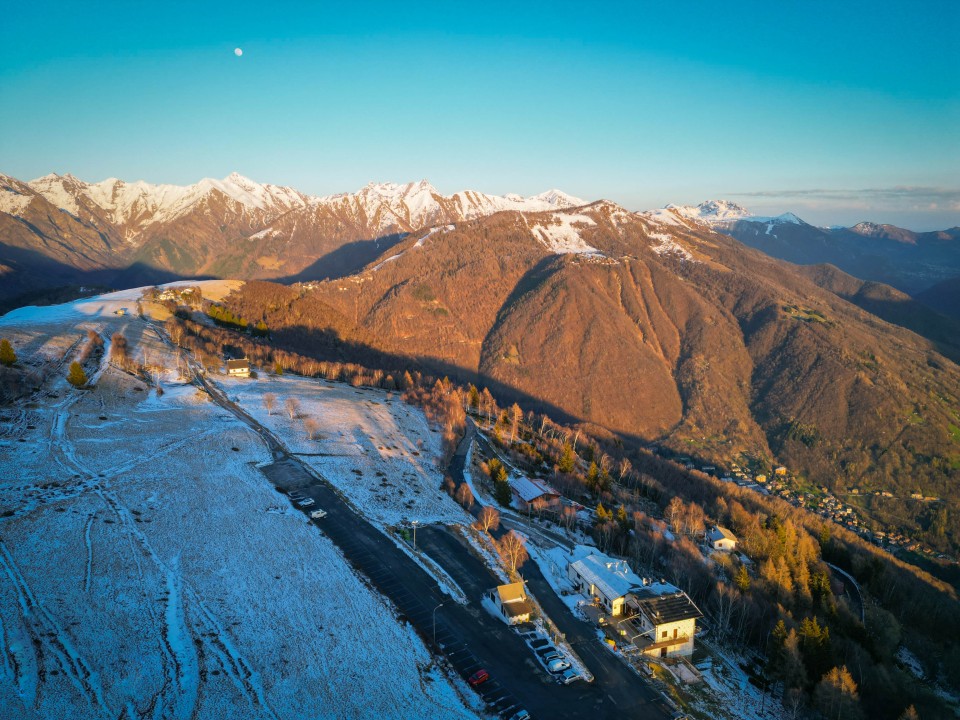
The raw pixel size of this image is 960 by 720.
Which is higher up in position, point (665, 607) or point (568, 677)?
point (568, 677)

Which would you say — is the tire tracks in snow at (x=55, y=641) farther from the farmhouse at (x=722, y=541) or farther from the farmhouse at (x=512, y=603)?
the farmhouse at (x=722, y=541)

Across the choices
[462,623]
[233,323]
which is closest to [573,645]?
[462,623]

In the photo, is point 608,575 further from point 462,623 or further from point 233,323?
point 233,323

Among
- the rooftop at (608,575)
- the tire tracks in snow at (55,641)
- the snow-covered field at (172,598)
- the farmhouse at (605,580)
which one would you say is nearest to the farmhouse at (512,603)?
the farmhouse at (605,580)

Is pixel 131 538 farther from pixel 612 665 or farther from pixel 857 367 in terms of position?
pixel 857 367

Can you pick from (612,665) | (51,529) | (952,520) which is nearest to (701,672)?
(612,665)
